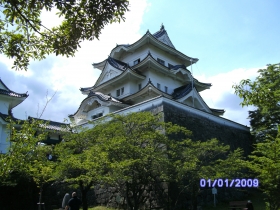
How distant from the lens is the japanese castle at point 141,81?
78.0 ft

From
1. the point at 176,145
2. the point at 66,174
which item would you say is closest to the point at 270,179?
the point at 176,145

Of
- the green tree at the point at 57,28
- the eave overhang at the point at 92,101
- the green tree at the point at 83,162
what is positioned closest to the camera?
the green tree at the point at 57,28

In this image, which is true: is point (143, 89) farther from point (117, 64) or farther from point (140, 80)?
point (117, 64)

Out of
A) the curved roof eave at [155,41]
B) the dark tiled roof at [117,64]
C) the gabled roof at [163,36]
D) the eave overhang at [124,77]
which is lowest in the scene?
the eave overhang at [124,77]

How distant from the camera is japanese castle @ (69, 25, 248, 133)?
78.0ft

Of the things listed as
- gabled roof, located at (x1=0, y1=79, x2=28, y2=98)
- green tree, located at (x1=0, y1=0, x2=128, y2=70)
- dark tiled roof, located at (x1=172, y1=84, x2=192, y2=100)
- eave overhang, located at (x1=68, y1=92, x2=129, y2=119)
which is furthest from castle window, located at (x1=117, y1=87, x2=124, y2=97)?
green tree, located at (x1=0, y1=0, x2=128, y2=70)

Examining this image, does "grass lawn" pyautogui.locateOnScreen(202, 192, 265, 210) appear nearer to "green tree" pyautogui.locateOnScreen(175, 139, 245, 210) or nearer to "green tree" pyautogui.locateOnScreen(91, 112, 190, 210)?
"green tree" pyautogui.locateOnScreen(175, 139, 245, 210)

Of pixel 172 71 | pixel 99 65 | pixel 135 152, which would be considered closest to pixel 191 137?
pixel 135 152

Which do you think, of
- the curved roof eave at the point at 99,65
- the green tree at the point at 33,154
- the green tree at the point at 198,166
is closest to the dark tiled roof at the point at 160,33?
the curved roof eave at the point at 99,65

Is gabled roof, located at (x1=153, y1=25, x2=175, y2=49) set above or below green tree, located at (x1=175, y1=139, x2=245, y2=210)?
above

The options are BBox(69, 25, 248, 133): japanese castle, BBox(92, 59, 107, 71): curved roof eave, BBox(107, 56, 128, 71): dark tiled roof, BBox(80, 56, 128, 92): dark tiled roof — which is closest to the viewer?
BBox(69, 25, 248, 133): japanese castle

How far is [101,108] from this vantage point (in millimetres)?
24016

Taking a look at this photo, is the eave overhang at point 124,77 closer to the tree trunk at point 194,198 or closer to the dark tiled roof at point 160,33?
the dark tiled roof at point 160,33

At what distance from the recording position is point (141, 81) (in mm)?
25719
